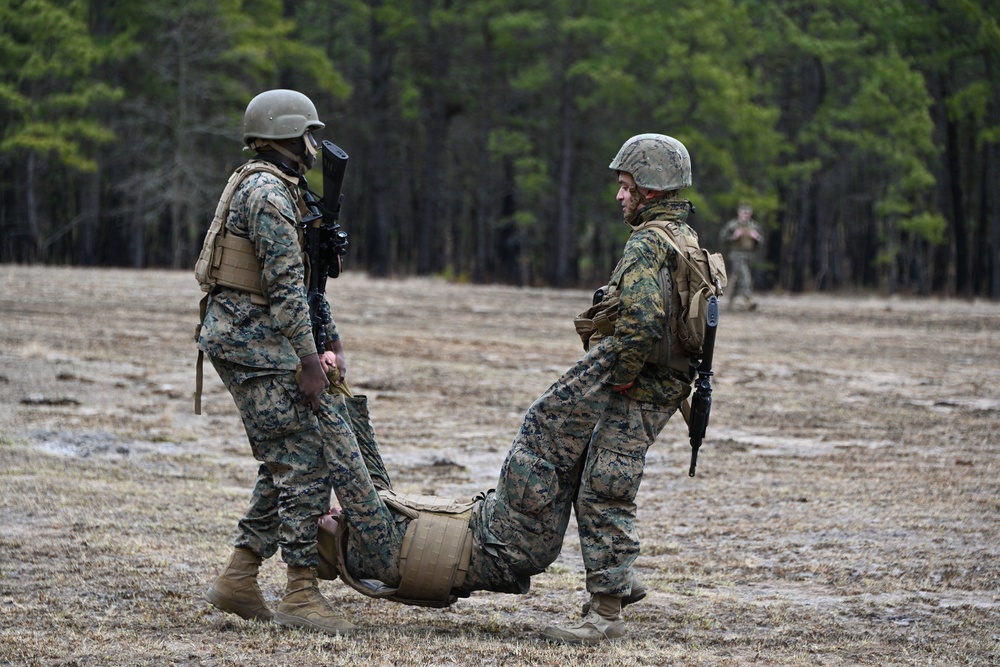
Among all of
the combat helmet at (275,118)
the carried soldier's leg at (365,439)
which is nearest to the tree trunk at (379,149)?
the carried soldier's leg at (365,439)

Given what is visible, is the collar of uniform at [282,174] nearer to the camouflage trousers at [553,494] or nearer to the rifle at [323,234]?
the rifle at [323,234]

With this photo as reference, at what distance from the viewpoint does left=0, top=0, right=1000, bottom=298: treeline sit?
1318 inches

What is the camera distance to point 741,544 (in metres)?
7.11

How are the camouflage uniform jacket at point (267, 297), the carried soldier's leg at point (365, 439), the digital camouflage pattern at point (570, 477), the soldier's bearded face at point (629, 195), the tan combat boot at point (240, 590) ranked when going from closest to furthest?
the camouflage uniform jacket at point (267, 297) → the digital camouflage pattern at point (570, 477) → the tan combat boot at point (240, 590) → the soldier's bearded face at point (629, 195) → the carried soldier's leg at point (365, 439)

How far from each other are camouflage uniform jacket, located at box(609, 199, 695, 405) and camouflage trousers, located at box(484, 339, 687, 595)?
78 millimetres

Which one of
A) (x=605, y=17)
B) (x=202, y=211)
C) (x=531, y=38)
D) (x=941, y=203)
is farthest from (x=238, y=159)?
(x=941, y=203)

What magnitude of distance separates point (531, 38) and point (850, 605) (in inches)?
1255

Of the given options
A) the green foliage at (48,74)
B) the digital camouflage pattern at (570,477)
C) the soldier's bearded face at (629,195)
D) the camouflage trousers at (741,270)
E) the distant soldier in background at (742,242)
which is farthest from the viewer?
the green foliage at (48,74)

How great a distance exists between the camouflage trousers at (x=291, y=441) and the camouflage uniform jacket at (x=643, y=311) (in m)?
1.18

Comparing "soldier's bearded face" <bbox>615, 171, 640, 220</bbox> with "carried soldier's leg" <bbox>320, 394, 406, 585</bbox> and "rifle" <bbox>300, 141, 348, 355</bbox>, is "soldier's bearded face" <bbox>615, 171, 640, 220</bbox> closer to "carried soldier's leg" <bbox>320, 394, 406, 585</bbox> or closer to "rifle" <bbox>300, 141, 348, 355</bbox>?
"rifle" <bbox>300, 141, 348, 355</bbox>

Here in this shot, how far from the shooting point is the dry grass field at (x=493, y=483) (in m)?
4.99

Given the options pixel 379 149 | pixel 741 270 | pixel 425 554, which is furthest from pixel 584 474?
pixel 379 149

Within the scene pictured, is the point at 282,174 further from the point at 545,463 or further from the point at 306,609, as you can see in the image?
the point at 306,609

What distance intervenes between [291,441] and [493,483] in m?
3.79
